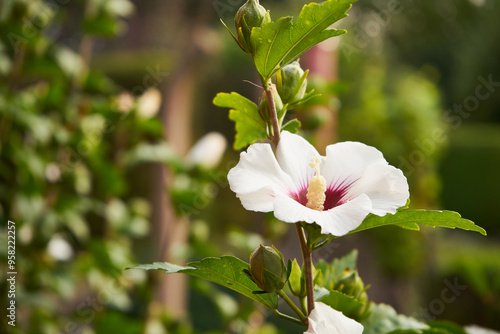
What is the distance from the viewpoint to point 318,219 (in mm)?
303

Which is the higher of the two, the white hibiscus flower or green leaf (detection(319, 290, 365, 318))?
the white hibiscus flower

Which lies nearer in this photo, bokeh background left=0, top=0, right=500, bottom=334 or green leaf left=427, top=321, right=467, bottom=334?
green leaf left=427, top=321, right=467, bottom=334

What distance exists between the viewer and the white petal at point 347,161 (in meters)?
0.36

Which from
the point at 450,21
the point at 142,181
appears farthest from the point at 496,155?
the point at 142,181

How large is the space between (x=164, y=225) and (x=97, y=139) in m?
0.61

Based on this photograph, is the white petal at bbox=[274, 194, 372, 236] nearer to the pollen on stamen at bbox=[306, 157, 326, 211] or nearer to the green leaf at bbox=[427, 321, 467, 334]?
the pollen on stamen at bbox=[306, 157, 326, 211]

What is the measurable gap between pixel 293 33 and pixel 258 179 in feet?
0.33

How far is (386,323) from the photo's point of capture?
40 cm

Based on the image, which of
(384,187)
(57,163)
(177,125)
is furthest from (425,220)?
(177,125)

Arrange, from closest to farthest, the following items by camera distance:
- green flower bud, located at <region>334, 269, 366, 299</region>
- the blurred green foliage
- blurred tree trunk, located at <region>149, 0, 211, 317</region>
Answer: green flower bud, located at <region>334, 269, 366, 299</region> < the blurred green foliage < blurred tree trunk, located at <region>149, 0, 211, 317</region>

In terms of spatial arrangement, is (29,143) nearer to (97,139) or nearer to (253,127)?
(97,139)

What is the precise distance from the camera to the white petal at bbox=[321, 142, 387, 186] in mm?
360

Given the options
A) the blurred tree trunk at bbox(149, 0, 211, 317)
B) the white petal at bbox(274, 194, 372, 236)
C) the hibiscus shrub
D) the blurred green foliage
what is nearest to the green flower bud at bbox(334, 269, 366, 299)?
the hibiscus shrub

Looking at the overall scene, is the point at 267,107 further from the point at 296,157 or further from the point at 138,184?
the point at 138,184
